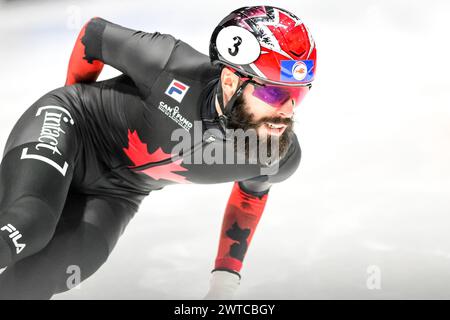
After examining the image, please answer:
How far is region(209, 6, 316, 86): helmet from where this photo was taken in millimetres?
2697

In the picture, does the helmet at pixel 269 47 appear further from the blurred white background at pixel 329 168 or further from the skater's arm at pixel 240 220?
the blurred white background at pixel 329 168

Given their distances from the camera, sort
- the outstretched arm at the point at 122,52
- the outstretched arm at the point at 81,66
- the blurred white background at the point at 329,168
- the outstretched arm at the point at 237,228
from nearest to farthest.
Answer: the outstretched arm at the point at 122,52, the outstretched arm at the point at 81,66, the outstretched arm at the point at 237,228, the blurred white background at the point at 329,168

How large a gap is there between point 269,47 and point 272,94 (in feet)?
0.61

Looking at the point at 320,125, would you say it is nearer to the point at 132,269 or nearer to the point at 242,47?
the point at 132,269

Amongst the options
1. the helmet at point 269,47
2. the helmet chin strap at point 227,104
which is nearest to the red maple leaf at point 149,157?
the helmet chin strap at point 227,104

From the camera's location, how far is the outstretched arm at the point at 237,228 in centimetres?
346

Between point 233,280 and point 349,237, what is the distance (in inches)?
32.7

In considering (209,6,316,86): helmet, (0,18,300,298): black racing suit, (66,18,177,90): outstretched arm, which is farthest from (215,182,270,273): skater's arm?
(209,6,316,86): helmet

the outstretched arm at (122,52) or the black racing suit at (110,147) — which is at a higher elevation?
the outstretched arm at (122,52)

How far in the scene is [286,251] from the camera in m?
3.83

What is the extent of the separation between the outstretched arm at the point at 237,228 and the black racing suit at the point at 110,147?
0.13 metres

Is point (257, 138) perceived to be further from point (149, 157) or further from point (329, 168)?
point (329, 168)

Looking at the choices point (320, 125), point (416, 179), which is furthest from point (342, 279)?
point (320, 125)
